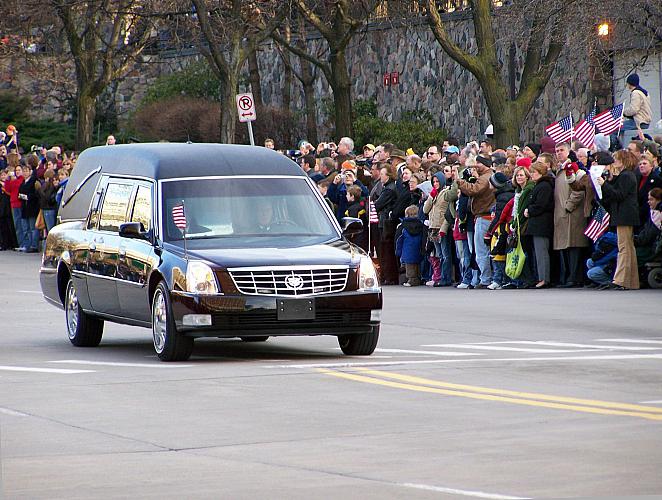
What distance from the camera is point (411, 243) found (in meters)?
28.0

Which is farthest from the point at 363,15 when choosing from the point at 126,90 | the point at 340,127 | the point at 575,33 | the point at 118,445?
the point at 118,445

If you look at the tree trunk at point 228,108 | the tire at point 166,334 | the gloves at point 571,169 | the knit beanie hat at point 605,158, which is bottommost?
the tire at point 166,334

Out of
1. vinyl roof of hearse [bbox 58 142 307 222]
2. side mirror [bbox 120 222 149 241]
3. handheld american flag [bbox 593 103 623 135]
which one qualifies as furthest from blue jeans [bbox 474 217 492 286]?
side mirror [bbox 120 222 149 241]

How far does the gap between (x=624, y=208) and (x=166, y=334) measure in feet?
32.4

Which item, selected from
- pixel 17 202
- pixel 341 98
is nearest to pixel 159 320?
pixel 17 202

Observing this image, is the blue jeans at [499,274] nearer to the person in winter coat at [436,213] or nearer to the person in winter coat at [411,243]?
the person in winter coat at [436,213]

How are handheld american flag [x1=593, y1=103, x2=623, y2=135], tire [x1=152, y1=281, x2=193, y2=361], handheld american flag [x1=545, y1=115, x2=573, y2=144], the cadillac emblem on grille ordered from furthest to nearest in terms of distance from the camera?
handheld american flag [x1=593, y1=103, x2=623, y2=135] < handheld american flag [x1=545, y1=115, x2=573, y2=144] < tire [x1=152, y1=281, x2=193, y2=361] < the cadillac emblem on grille

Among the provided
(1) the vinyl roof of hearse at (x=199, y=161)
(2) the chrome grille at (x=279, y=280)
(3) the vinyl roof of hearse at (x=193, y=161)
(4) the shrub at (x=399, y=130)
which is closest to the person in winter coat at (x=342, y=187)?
(3) the vinyl roof of hearse at (x=193, y=161)

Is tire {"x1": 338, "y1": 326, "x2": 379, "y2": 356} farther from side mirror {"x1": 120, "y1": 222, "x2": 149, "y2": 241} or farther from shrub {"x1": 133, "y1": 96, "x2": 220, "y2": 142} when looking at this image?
shrub {"x1": 133, "y1": 96, "x2": 220, "y2": 142}

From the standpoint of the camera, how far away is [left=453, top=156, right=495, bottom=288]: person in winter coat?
85.3ft

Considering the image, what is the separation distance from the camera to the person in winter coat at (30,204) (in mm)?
40219

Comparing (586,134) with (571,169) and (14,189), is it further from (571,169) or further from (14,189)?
(14,189)

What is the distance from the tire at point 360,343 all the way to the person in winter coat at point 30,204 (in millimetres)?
24457

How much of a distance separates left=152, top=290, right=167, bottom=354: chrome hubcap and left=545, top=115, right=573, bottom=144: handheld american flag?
12.6 metres
